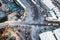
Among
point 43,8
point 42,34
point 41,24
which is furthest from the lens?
point 43,8

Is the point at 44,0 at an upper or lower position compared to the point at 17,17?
upper

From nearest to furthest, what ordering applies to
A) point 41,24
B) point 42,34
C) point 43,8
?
point 42,34 → point 41,24 → point 43,8

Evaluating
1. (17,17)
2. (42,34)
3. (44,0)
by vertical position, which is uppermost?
(44,0)

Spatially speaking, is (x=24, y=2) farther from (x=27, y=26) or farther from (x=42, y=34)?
(x=42, y=34)

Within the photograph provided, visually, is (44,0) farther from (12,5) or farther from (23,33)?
(23,33)

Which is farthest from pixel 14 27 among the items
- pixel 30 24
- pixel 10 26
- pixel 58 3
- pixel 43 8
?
pixel 58 3

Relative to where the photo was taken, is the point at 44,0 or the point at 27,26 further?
the point at 44,0
